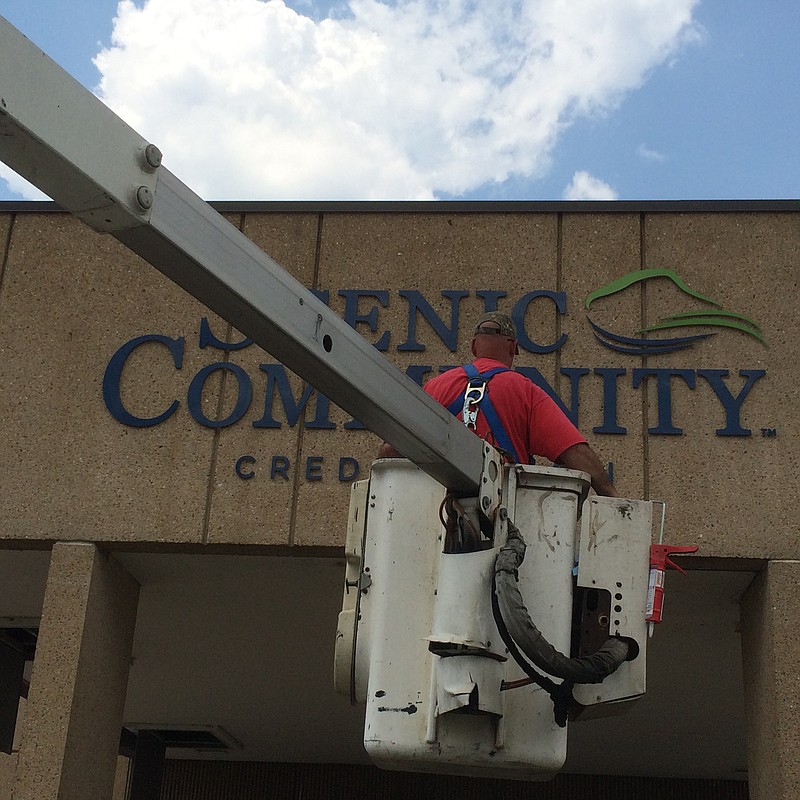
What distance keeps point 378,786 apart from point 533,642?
13.0 metres

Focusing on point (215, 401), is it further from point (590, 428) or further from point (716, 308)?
point (716, 308)

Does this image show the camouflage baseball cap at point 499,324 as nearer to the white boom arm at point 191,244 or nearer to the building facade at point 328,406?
the white boom arm at point 191,244

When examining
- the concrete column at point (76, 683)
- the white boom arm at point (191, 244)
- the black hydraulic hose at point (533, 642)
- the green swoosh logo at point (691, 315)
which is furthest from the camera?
the green swoosh logo at point (691, 315)

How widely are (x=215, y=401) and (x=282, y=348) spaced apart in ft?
19.0

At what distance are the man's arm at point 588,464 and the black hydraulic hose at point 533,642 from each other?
94 cm

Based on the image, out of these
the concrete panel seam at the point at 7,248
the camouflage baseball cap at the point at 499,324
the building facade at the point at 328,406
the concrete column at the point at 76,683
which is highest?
the concrete panel seam at the point at 7,248

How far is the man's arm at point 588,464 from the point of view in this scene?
477cm

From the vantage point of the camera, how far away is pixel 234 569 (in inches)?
382

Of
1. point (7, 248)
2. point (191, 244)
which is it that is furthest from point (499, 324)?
point (7, 248)

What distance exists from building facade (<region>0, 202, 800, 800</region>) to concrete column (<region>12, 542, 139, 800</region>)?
0.02 metres

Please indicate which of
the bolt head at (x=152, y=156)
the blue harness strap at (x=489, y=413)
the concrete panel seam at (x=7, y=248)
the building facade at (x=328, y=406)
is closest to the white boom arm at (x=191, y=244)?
the bolt head at (x=152, y=156)

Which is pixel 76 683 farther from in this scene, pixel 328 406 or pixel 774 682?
pixel 774 682

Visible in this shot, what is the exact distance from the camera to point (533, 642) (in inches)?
144

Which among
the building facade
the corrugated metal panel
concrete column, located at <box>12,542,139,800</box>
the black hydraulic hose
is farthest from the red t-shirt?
the corrugated metal panel
